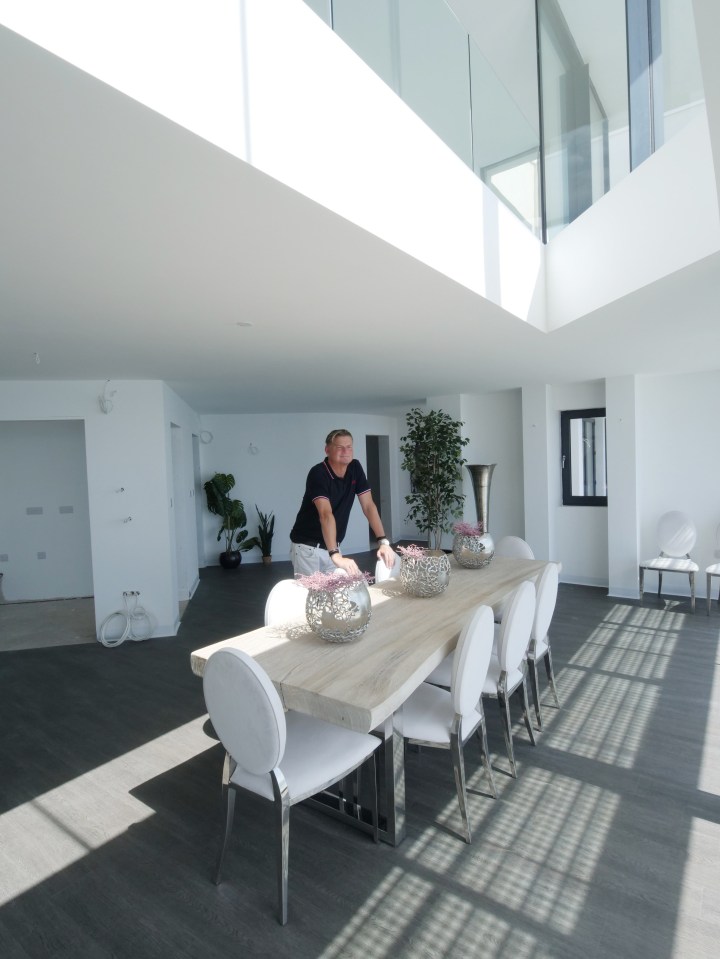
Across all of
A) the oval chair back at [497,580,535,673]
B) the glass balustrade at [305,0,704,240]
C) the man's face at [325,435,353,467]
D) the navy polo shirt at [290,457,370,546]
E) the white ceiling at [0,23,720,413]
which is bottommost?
the oval chair back at [497,580,535,673]

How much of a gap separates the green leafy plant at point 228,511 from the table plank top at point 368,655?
17.1ft

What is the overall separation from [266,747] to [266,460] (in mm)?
6847

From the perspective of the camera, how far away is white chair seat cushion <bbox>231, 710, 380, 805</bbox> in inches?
70.4

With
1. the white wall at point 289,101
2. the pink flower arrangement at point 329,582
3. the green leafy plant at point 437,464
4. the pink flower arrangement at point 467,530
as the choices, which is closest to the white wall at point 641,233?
the white wall at point 289,101

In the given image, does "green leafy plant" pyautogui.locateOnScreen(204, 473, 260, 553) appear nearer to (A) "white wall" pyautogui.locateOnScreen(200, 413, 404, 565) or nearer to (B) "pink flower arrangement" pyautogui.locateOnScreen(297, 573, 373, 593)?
(A) "white wall" pyautogui.locateOnScreen(200, 413, 404, 565)

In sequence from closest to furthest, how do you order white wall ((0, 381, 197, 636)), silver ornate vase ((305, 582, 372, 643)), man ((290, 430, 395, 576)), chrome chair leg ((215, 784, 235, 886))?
1. chrome chair leg ((215, 784, 235, 886))
2. silver ornate vase ((305, 582, 372, 643))
3. man ((290, 430, 395, 576))
4. white wall ((0, 381, 197, 636))

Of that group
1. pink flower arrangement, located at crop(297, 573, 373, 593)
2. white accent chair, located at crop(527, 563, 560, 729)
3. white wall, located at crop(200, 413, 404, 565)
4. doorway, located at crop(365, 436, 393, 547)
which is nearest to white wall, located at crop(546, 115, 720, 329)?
white accent chair, located at crop(527, 563, 560, 729)

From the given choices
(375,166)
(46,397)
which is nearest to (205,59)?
(375,166)

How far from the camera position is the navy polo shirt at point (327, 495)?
317 centimetres

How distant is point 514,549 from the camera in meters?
4.18

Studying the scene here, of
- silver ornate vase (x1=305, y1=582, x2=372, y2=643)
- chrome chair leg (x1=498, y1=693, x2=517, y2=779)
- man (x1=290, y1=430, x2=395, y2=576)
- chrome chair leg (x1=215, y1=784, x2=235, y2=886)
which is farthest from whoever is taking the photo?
man (x1=290, y1=430, x2=395, y2=576)

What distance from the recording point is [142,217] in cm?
152

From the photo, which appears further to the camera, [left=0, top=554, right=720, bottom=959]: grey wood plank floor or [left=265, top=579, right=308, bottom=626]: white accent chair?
[left=265, top=579, right=308, bottom=626]: white accent chair

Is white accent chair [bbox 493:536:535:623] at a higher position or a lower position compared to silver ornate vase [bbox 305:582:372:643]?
lower
